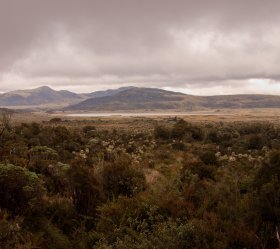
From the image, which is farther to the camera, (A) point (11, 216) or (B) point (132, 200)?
(B) point (132, 200)

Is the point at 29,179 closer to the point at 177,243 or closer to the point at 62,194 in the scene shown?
the point at 62,194

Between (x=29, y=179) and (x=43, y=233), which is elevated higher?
(x=29, y=179)

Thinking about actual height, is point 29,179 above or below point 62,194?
above

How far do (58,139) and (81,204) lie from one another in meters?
17.4

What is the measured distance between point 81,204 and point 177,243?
4.60 m

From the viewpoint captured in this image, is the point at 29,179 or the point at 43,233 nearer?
the point at 43,233

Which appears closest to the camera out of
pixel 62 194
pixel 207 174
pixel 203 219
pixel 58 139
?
pixel 203 219

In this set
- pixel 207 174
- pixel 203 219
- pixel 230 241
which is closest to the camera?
pixel 230 241

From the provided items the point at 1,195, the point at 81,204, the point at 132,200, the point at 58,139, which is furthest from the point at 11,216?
the point at 58,139

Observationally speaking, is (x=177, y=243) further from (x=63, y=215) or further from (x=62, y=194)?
(x=62, y=194)

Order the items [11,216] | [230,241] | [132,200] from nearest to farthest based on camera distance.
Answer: [230,241] < [11,216] < [132,200]

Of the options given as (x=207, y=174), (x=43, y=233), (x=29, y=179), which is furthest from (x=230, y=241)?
(x=207, y=174)

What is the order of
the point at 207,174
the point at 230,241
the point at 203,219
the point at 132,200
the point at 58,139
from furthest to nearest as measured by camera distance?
the point at 58,139 → the point at 207,174 → the point at 132,200 → the point at 203,219 → the point at 230,241

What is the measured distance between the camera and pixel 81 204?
1166cm
